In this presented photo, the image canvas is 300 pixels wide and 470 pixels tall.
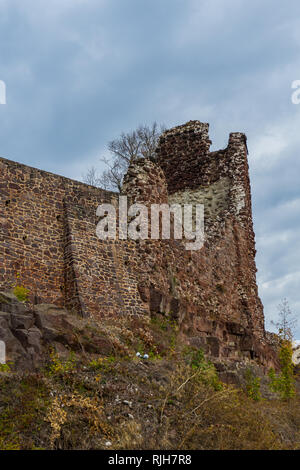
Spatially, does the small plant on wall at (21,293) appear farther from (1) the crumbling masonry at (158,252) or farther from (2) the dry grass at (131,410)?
(2) the dry grass at (131,410)

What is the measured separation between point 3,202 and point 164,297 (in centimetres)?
579

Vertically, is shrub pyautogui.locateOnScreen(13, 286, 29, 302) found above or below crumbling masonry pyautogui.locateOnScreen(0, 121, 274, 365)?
below

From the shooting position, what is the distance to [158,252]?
1972 centimetres

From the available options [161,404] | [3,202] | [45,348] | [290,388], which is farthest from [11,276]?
[290,388]

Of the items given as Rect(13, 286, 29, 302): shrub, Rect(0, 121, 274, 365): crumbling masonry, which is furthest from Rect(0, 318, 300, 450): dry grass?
Rect(0, 121, 274, 365): crumbling masonry

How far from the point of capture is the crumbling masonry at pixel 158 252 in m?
16.7

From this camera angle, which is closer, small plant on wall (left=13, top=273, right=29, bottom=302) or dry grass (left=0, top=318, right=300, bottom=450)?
dry grass (left=0, top=318, right=300, bottom=450)

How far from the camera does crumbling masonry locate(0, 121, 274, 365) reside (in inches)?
659

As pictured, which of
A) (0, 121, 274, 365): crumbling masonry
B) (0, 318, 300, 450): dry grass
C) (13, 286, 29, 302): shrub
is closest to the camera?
(0, 318, 300, 450): dry grass

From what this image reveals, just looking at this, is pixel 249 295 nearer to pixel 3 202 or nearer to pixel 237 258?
pixel 237 258

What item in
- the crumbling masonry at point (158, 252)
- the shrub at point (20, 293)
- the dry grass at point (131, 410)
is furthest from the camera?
the crumbling masonry at point (158, 252)

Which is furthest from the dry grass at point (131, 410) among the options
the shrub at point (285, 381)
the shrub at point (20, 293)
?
the shrub at point (20, 293)

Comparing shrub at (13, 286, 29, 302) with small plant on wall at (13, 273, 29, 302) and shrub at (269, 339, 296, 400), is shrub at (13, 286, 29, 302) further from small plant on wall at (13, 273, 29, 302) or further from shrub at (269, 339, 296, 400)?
shrub at (269, 339, 296, 400)

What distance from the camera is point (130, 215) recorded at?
19672 millimetres
